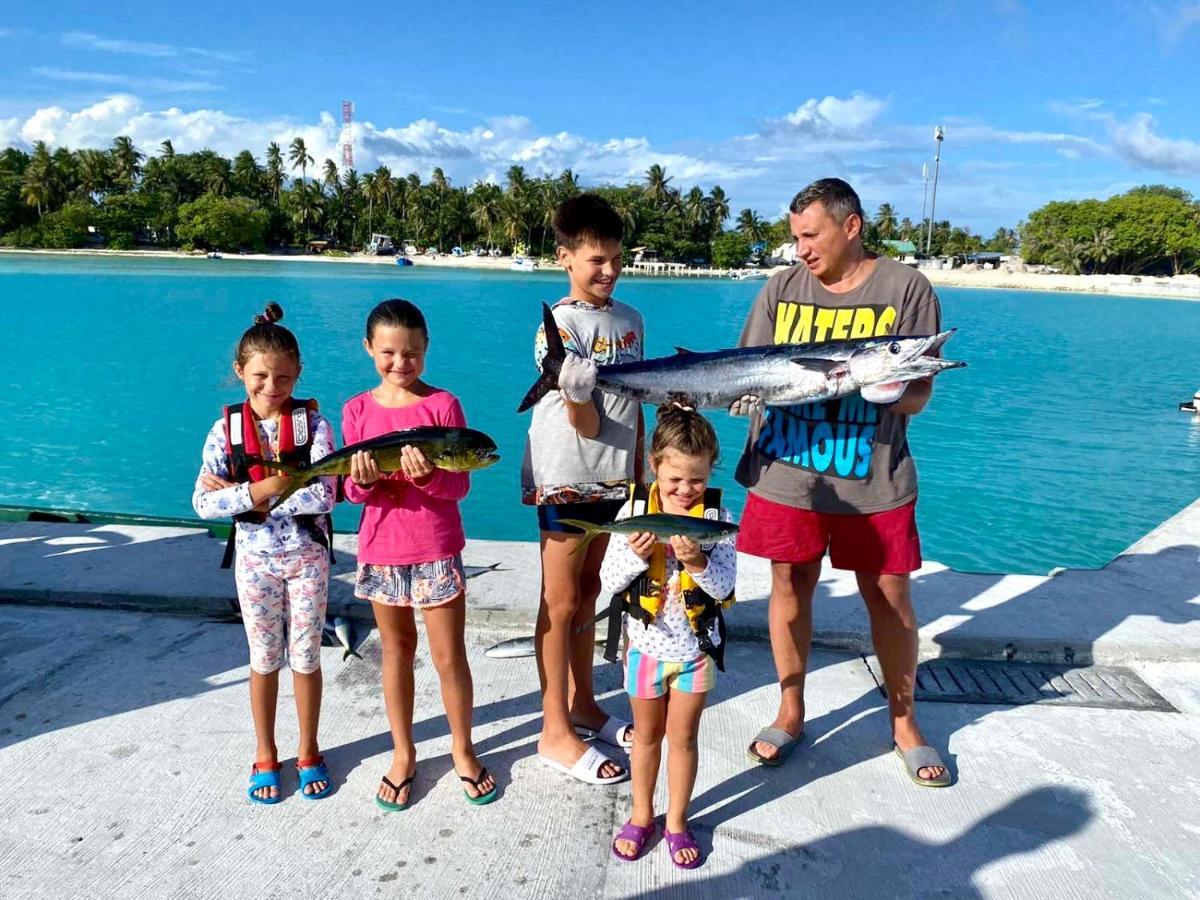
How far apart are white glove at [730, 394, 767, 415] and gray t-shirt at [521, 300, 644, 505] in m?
0.41

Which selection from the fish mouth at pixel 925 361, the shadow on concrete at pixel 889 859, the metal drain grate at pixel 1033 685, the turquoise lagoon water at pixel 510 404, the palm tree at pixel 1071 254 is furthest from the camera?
the palm tree at pixel 1071 254

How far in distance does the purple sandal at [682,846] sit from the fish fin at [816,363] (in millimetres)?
1810

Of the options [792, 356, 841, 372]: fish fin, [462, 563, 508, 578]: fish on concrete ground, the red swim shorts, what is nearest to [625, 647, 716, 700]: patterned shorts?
the red swim shorts

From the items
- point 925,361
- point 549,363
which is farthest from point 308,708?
point 925,361

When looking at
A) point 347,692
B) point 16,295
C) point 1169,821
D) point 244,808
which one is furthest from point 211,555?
point 16,295

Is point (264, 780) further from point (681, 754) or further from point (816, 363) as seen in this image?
point (816, 363)

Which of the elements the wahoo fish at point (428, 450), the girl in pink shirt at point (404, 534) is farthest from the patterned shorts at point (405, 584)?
the wahoo fish at point (428, 450)

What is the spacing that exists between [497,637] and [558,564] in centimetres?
150

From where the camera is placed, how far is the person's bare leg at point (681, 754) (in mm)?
2914

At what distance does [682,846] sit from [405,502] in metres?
1.61

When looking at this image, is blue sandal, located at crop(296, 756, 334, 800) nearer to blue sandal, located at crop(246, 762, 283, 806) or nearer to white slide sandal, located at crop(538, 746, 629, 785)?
blue sandal, located at crop(246, 762, 283, 806)

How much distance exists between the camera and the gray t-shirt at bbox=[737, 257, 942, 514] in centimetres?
347

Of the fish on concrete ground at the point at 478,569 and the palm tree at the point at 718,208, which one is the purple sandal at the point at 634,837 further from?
the palm tree at the point at 718,208

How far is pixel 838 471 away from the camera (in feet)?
11.7
